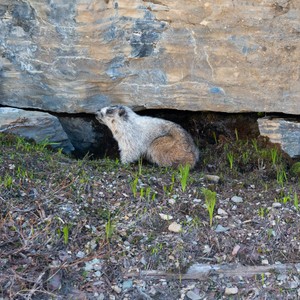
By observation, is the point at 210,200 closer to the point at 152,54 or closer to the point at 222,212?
the point at 222,212

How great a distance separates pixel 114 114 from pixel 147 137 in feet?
1.68

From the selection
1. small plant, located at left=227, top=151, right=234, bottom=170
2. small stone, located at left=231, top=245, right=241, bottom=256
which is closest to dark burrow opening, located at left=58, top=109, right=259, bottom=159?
small plant, located at left=227, top=151, right=234, bottom=170

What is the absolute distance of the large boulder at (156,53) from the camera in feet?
26.2

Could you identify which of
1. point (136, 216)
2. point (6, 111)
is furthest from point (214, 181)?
point (6, 111)

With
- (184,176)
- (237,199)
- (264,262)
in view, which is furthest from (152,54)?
(264,262)

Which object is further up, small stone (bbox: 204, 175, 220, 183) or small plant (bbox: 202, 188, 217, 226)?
small plant (bbox: 202, 188, 217, 226)

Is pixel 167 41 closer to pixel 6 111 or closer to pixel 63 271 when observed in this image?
pixel 6 111

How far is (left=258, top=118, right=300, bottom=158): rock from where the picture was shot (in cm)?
832

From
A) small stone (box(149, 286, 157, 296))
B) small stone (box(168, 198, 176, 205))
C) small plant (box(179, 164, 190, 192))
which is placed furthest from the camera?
small plant (box(179, 164, 190, 192))

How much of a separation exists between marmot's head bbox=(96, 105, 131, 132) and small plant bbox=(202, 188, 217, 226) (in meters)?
2.11

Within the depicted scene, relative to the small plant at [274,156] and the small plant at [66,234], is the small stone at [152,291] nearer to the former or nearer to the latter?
the small plant at [66,234]

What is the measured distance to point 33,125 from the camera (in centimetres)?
876

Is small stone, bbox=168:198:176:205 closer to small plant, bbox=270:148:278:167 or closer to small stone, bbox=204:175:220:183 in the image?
small stone, bbox=204:175:220:183

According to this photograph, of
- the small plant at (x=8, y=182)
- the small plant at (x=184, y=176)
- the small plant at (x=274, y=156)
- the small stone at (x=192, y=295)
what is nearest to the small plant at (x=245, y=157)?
the small plant at (x=274, y=156)
